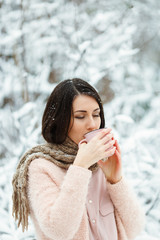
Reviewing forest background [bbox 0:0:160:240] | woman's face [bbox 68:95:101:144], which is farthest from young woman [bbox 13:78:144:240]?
forest background [bbox 0:0:160:240]

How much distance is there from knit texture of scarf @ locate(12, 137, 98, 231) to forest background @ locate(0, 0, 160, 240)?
1070 mm

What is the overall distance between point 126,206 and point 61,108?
37 centimetres

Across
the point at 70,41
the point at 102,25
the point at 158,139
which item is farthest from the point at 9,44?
the point at 158,139

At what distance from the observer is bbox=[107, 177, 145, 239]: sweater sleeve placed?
2.81 feet

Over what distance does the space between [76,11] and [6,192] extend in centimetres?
146

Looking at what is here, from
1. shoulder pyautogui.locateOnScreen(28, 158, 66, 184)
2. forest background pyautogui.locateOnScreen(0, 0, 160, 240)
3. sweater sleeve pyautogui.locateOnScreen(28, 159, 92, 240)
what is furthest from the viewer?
forest background pyautogui.locateOnScreen(0, 0, 160, 240)

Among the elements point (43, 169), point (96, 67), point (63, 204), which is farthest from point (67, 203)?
point (96, 67)

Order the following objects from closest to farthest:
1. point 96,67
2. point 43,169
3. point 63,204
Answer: point 63,204, point 43,169, point 96,67

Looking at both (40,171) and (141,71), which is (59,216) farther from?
A: (141,71)

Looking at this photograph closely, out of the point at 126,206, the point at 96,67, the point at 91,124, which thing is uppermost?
the point at 96,67

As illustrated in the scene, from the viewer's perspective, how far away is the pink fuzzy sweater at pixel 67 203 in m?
0.70

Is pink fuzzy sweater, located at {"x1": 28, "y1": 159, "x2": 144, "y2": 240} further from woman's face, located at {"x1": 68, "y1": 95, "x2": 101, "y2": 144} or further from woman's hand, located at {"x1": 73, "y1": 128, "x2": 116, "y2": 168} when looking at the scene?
woman's face, located at {"x1": 68, "y1": 95, "x2": 101, "y2": 144}

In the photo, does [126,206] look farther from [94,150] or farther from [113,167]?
[94,150]

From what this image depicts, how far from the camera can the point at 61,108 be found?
84 centimetres
